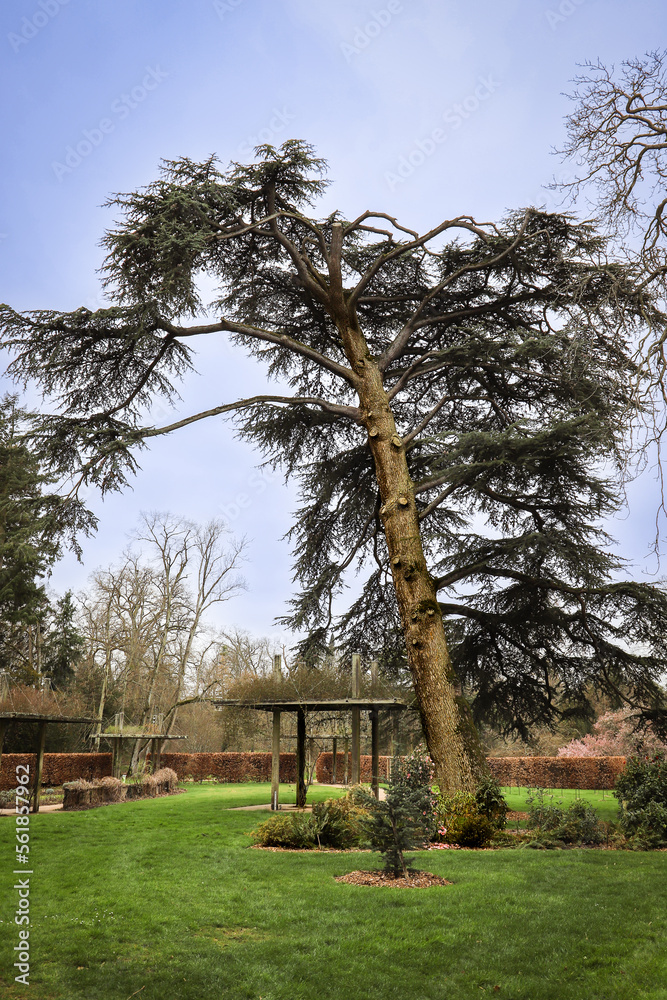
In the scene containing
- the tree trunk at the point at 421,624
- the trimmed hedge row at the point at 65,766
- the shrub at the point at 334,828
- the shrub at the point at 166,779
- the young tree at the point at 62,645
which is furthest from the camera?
the young tree at the point at 62,645

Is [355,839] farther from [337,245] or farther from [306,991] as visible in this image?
[337,245]

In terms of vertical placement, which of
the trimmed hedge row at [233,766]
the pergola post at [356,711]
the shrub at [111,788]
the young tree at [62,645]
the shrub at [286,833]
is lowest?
the trimmed hedge row at [233,766]

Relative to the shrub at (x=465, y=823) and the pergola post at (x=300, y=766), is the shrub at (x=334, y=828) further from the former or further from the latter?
the pergola post at (x=300, y=766)

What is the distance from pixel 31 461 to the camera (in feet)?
40.4

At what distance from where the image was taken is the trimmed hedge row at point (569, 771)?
2644 cm

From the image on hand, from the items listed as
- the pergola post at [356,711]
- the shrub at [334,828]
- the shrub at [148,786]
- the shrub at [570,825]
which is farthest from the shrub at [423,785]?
the shrub at [148,786]

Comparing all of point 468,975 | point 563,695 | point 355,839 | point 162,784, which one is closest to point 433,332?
point 563,695

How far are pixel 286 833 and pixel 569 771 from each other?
63.3ft

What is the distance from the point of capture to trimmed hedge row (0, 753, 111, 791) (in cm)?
2283

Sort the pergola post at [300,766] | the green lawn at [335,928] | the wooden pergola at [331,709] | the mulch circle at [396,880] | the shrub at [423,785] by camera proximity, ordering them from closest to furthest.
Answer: the green lawn at [335,928]
the mulch circle at [396,880]
the shrub at [423,785]
the wooden pergola at [331,709]
the pergola post at [300,766]

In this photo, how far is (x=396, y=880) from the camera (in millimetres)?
7695

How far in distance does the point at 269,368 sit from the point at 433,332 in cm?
357

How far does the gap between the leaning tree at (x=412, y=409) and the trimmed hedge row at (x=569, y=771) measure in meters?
13.0

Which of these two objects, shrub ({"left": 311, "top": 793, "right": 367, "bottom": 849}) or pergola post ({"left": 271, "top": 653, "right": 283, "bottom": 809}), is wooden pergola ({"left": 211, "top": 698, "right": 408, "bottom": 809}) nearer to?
pergola post ({"left": 271, "top": 653, "right": 283, "bottom": 809})
